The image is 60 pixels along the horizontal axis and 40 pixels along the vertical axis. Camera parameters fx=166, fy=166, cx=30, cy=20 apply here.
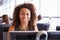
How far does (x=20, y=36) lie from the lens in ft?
3.78

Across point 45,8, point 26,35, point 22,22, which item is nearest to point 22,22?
point 22,22

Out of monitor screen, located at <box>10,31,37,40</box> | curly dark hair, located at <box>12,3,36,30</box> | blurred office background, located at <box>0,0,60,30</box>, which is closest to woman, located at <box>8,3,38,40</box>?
curly dark hair, located at <box>12,3,36,30</box>

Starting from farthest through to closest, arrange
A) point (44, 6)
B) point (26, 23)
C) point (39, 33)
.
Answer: point (44, 6) → point (26, 23) → point (39, 33)

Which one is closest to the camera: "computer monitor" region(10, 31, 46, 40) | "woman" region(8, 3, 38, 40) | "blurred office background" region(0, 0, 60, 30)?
"computer monitor" region(10, 31, 46, 40)

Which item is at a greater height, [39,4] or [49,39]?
[39,4]

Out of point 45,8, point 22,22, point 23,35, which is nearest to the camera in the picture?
point 23,35

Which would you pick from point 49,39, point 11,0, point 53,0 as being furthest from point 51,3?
point 49,39

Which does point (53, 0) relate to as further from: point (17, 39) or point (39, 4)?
point (17, 39)

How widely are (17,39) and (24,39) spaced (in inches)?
1.9

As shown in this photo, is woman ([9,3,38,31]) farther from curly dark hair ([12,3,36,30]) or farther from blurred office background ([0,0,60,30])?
blurred office background ([0,0,60,30])

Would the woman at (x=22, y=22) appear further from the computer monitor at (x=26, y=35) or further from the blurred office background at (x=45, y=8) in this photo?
the blurred office background at (x=45, y=8)

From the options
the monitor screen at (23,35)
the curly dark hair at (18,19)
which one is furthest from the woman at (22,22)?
the monitor screen at (23,35)

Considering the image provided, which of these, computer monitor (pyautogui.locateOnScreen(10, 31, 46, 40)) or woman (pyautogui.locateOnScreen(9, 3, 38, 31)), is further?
woman (pyautogui.locateOnScreen(9, 3, 38, 31))

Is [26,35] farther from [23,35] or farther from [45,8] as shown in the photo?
[45,8]
